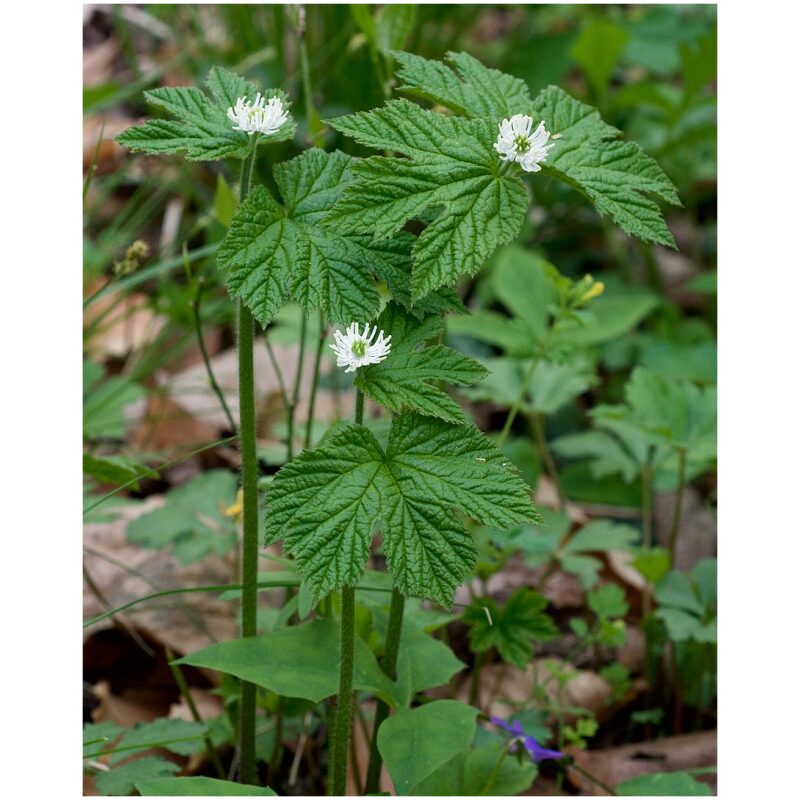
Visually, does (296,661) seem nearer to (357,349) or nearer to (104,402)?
(357,349)

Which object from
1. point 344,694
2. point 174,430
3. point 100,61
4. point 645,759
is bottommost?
point 645,759

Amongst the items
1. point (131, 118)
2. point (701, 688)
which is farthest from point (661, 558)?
point (131, 118)

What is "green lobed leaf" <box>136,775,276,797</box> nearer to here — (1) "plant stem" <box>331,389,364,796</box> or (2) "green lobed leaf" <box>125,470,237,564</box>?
(1) "plant stem" <box>331,389,364,796</box>

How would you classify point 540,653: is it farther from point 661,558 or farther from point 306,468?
point 306,468

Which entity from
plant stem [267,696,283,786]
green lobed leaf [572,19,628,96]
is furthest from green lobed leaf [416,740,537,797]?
green lobed leaf [572,19,628,96]

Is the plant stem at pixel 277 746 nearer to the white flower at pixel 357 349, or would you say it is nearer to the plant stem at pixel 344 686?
the plant stem at pixel 344 686

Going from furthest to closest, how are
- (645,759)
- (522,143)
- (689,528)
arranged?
1. (689,528)
2. (645,759)
3. (522,143)

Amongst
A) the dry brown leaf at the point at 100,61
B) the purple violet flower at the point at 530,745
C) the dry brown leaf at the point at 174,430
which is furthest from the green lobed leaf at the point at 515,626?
→ the dry brown leaf at the point at 100,61

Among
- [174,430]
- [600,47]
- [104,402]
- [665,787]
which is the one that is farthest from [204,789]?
[600,47]

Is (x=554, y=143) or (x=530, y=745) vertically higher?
(x=554, y=143)
